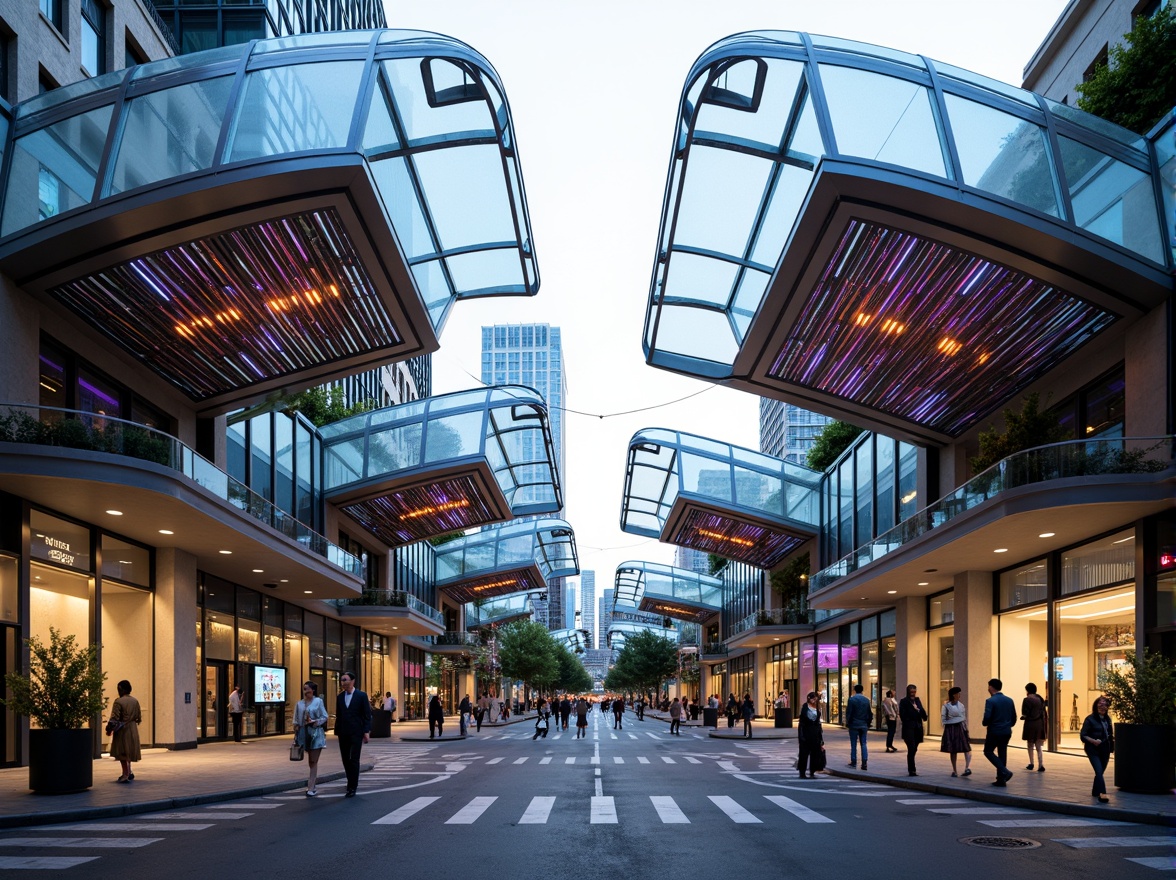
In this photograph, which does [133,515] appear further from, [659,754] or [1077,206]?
[1077,206]

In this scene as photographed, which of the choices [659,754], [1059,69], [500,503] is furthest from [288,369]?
[1059,69]

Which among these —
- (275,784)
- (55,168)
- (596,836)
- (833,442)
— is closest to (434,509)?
(833,442)

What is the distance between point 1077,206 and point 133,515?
19987 millimetres

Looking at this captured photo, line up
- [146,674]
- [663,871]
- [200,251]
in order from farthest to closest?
[146,674], [200,251], [663,871]

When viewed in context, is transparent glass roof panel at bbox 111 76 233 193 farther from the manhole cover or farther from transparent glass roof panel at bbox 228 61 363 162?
the manhole cover

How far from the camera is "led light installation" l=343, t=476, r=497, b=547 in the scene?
45.3m

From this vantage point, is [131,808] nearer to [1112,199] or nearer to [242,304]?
[242,304]

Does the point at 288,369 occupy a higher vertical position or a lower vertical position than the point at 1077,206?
lower

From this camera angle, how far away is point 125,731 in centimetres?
1784

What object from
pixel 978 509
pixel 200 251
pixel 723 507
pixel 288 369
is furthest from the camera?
pixel 723 507

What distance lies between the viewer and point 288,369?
29.4m

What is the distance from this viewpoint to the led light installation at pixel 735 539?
52.3 metres

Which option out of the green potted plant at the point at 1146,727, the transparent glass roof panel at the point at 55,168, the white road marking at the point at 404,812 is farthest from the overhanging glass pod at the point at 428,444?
the green potted plant at the point at 1146,727

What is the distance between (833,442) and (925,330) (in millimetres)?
25409
